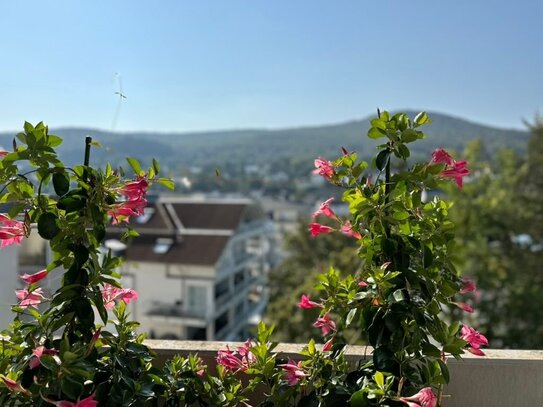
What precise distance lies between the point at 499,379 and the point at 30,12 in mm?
1786

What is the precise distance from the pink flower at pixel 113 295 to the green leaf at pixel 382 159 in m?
0.55

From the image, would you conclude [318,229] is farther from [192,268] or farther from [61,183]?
[192,268]

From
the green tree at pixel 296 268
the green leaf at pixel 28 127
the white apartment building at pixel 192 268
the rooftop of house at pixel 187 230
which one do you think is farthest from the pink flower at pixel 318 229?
the rooftop of house at pixel 187 230

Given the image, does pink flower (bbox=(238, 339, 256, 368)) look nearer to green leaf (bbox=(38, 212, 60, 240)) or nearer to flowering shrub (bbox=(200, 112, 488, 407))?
flowering shrub (bbox=(200, 112, 488, 407))

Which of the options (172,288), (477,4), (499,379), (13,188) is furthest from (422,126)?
(172,288)

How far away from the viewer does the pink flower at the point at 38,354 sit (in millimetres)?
758

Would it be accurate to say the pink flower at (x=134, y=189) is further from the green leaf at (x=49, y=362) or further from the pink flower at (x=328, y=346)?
the pink flower at (x=328, y=346)

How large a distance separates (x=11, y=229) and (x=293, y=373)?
58cm

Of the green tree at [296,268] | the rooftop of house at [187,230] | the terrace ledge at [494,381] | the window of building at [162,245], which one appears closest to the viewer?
the terrace ledge at [494,381]

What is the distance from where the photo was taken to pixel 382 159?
0.89 meters

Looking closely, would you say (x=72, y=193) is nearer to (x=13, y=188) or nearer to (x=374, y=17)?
(x=13, y=188)

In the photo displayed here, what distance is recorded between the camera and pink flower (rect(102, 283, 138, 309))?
93 cm

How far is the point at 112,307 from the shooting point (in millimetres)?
942

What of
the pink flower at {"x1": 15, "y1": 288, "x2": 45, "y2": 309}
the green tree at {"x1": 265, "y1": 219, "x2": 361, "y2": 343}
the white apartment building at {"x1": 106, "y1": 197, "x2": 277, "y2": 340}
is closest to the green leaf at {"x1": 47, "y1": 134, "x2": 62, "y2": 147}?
the pink flower at {"x1": 15, "y1": 288, "x2": 45, "y2": 309}
